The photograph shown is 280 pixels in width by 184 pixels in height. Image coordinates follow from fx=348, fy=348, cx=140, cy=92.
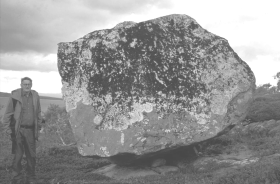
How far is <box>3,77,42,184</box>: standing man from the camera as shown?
10727 millimetres

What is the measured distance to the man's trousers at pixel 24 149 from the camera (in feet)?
35.2

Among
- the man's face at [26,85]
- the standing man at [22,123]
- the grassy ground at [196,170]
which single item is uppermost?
the man's face at [26,85]

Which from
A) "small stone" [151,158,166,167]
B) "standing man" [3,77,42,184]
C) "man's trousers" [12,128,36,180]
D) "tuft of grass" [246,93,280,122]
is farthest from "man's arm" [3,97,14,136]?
"tuft of grass" [246,93,280,122]

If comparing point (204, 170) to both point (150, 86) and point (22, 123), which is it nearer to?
point (150, 86)

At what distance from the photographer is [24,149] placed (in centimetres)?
1120

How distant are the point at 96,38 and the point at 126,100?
2452 mm

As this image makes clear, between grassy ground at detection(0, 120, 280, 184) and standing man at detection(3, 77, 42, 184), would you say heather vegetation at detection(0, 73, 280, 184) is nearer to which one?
grassy ground at detection(0, 120, 280, 184)

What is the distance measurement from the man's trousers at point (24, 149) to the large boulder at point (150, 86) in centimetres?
142

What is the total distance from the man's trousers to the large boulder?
1424 millimetres

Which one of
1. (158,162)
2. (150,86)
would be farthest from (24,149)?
(150,86)

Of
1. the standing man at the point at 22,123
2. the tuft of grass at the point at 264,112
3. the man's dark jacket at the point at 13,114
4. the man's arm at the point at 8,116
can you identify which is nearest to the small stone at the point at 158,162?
the standing man at the point at 22,123

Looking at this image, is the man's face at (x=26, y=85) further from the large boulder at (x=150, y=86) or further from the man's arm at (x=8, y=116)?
the large boulder at (x=150, y=86)

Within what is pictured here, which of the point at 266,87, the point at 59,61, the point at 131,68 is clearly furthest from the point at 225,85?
the point at 266,87

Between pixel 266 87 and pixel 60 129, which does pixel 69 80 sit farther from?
pixel 266 87
